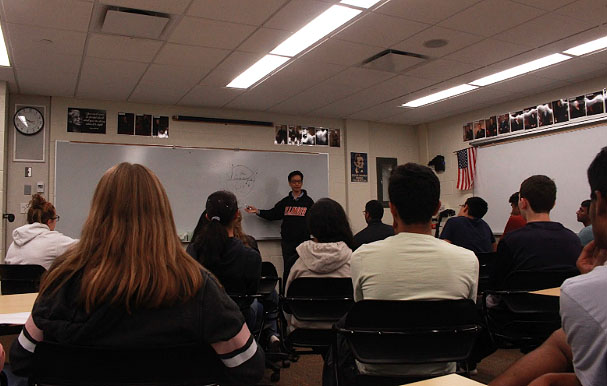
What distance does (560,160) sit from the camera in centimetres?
563

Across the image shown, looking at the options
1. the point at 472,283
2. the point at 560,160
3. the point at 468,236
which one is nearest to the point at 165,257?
the point at 472,283

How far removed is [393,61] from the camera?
457 cm

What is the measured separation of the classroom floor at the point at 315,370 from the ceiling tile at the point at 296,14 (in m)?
2.65

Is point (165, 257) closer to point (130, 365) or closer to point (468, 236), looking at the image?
point (130, 365)

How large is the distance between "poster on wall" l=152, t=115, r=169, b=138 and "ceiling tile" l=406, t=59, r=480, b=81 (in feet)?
10.2

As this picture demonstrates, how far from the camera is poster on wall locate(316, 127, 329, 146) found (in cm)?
707

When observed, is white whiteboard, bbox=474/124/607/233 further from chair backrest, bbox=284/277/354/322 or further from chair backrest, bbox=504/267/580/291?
chair backrest, bbox=284/277/354/322

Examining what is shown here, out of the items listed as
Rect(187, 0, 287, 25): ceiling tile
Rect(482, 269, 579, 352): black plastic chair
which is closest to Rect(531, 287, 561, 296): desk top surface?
Rect(482, 269, 579, 352): black plastic chair

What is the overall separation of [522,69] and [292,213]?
3.22 meters

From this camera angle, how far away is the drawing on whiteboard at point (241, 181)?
644 cm

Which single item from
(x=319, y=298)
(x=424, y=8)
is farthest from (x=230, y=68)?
(x=319, y=298)

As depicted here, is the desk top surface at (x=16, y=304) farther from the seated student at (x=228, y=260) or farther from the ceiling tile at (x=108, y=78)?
the ceiling tile at (x=108, y=78)

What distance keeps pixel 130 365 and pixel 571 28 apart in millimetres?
4179

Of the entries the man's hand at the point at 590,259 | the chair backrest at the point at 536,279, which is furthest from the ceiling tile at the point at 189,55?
the man's hand at the point at 590,259
